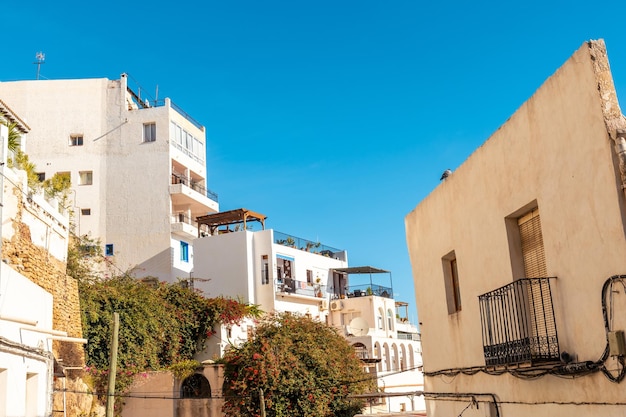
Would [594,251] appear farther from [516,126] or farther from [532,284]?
[516,126]

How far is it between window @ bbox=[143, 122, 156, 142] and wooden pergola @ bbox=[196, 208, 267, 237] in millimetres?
5778

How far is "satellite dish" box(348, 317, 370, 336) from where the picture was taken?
133 feet

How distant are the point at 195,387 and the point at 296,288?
16112 millimetres

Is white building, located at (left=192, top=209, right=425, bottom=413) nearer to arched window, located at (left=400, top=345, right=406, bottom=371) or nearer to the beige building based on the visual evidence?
arched window, located at (left=400, top=345, right=406, bottom=371)

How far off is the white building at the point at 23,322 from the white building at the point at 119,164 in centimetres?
2152

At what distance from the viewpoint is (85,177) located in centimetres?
4403

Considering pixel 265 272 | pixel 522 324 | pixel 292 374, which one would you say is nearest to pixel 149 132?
pixel 265 272

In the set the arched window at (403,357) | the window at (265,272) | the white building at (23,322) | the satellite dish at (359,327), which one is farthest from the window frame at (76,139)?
the white building at (23,322)

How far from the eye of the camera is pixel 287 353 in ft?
81.9

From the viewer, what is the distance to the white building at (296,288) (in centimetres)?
4000

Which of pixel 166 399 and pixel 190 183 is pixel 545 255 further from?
pixel 190 183

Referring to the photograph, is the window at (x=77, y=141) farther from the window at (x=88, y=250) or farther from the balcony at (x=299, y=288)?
the balcony at (x=299, y=288)

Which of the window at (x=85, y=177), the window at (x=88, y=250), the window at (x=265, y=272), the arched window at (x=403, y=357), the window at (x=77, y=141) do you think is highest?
the window at (x=77, y=141)

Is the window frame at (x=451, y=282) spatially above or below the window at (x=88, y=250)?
below
